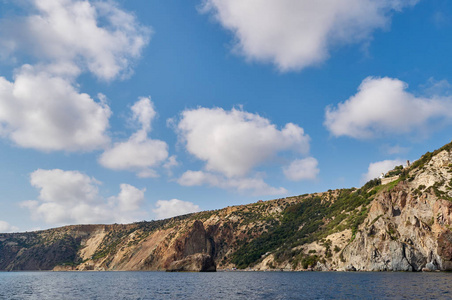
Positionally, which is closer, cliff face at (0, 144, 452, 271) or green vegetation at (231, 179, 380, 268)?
cliff face at (0, 144, 452, 271)

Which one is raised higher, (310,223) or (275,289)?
(310,223)

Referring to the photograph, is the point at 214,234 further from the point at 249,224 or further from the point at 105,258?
the point at 105,258

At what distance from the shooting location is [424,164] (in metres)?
105

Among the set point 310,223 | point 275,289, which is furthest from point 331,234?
point 275,289

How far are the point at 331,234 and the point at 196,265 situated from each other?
54801mm

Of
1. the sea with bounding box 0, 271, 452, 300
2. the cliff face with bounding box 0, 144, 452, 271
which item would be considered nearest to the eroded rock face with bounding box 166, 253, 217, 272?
the cliff face with bounding box 0, 144, 452, 271

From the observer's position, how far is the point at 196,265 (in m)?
128

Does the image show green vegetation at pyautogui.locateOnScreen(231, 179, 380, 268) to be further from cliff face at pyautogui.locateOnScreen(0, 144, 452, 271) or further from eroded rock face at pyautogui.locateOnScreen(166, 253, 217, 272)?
eroded rock face at pyautogui.locateOnScreen(166, 253, 217, 272)

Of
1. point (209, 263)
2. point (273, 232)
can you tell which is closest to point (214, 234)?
point (273, 232)

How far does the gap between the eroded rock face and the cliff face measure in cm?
38

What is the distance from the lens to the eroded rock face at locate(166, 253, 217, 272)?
126m

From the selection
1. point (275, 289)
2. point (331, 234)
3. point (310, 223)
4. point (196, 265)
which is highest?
point (310, 223)

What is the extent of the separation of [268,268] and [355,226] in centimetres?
3859

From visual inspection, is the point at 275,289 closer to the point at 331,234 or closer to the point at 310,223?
the point at 331,234
